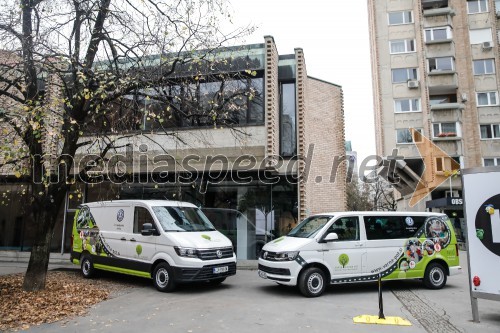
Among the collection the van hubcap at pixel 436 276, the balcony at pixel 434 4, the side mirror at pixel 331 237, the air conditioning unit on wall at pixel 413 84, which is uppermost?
the balcony at pixel 434 4

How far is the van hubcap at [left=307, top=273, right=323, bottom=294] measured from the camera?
864 cm

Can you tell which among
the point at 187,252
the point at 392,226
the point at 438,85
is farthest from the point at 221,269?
the point at 438,85

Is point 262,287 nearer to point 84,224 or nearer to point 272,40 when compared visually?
point 84,224

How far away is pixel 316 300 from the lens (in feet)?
27.3

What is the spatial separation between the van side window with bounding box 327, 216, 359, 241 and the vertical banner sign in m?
2.80

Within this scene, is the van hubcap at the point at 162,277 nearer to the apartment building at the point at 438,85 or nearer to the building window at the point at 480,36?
the apartment building at the point at 438,85

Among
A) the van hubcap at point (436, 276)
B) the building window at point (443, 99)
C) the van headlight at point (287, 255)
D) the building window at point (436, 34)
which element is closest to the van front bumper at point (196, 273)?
the van headlight at point (287, 255)

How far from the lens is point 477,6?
115ft

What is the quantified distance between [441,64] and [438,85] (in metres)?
2.14

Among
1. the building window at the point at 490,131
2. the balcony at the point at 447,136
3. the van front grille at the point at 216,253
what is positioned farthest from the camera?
the building window at the point at 490,131

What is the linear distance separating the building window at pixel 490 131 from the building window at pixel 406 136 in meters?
5.58

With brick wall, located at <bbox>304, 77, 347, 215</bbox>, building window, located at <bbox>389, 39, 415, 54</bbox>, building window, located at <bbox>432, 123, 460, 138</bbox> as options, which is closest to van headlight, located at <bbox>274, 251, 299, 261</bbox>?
brick wall, located at <bbox>304, 77, 347, 215</bbox>

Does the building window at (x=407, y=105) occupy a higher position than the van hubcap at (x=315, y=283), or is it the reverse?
the building window at (x=407, y=105)

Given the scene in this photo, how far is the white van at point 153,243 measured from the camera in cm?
898
